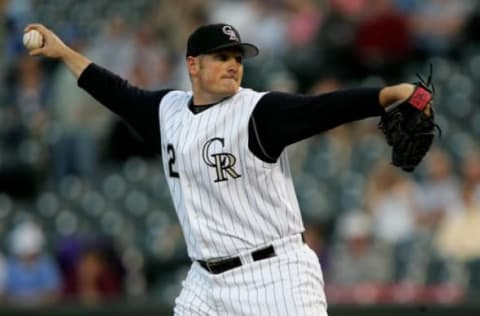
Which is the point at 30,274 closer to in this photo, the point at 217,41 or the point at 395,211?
the point at 395,211

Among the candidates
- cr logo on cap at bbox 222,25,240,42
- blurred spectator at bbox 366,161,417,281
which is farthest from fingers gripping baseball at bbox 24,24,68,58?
blurred spectator at bbox 366,161,417,281

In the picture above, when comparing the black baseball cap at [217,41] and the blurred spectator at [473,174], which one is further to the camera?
the blurred spectator at [473,174]

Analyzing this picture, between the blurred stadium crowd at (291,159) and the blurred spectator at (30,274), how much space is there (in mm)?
12

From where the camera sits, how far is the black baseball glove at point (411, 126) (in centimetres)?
503

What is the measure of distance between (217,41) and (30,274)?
5.29 meters

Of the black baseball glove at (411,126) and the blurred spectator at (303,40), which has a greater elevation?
the blurred spectator at (303,40)

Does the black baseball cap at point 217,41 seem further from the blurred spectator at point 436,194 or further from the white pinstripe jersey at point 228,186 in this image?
the blurred spectator at point 436,194

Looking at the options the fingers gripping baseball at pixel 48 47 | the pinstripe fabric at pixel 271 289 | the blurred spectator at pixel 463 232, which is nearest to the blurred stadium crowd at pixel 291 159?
the blurred spectator at pixel 463 232

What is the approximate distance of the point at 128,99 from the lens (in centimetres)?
611

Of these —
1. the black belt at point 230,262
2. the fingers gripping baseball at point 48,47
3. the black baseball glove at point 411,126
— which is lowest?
the black belt at point 230,262

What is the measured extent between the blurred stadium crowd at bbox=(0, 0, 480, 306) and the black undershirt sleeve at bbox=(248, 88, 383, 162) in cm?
335

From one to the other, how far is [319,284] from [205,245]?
519 millimetres

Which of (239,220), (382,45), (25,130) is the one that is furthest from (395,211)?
(25,130)

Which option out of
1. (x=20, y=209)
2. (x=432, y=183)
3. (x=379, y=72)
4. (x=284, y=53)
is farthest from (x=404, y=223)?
(x=20, y=209)
